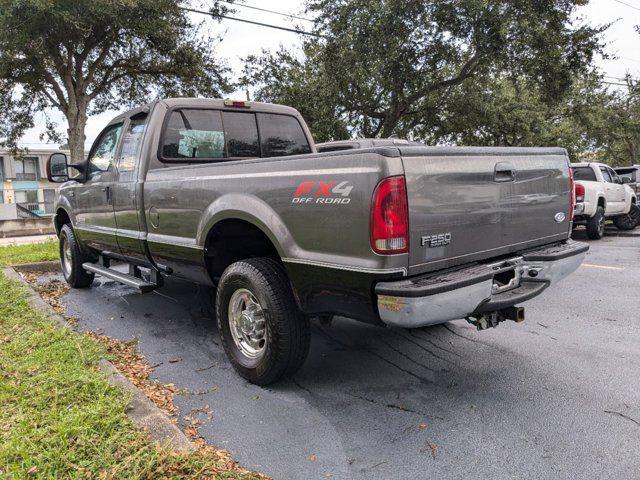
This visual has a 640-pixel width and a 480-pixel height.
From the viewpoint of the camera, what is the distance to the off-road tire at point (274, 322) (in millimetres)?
3146

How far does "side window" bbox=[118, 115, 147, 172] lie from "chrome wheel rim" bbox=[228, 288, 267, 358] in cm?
185

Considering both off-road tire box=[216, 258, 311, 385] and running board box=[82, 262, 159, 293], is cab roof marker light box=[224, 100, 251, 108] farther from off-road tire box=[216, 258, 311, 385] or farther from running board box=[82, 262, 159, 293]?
off-road tire box=[216, 258, 311, 385]

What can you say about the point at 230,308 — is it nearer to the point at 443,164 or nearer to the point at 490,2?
the point at 443,164

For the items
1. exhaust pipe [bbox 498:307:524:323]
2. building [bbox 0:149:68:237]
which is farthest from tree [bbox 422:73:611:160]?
building [bbox 0:149:68:237]

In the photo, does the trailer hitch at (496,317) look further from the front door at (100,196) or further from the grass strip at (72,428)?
the front door at (100,196)

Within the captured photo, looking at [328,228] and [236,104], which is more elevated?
[236,104]

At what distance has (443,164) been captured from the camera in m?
2.78

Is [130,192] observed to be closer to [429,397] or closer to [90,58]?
[429,397]

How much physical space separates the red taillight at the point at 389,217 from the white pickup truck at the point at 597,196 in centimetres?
891

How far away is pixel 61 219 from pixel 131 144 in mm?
2745

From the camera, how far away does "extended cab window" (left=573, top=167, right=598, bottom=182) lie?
11133 millimetres

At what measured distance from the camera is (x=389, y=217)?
8.39ft

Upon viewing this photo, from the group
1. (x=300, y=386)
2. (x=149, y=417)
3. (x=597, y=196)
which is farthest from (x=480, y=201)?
(x=597, y=196)

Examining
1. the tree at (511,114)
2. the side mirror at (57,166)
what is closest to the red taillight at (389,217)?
the side mirror at (57,166)
